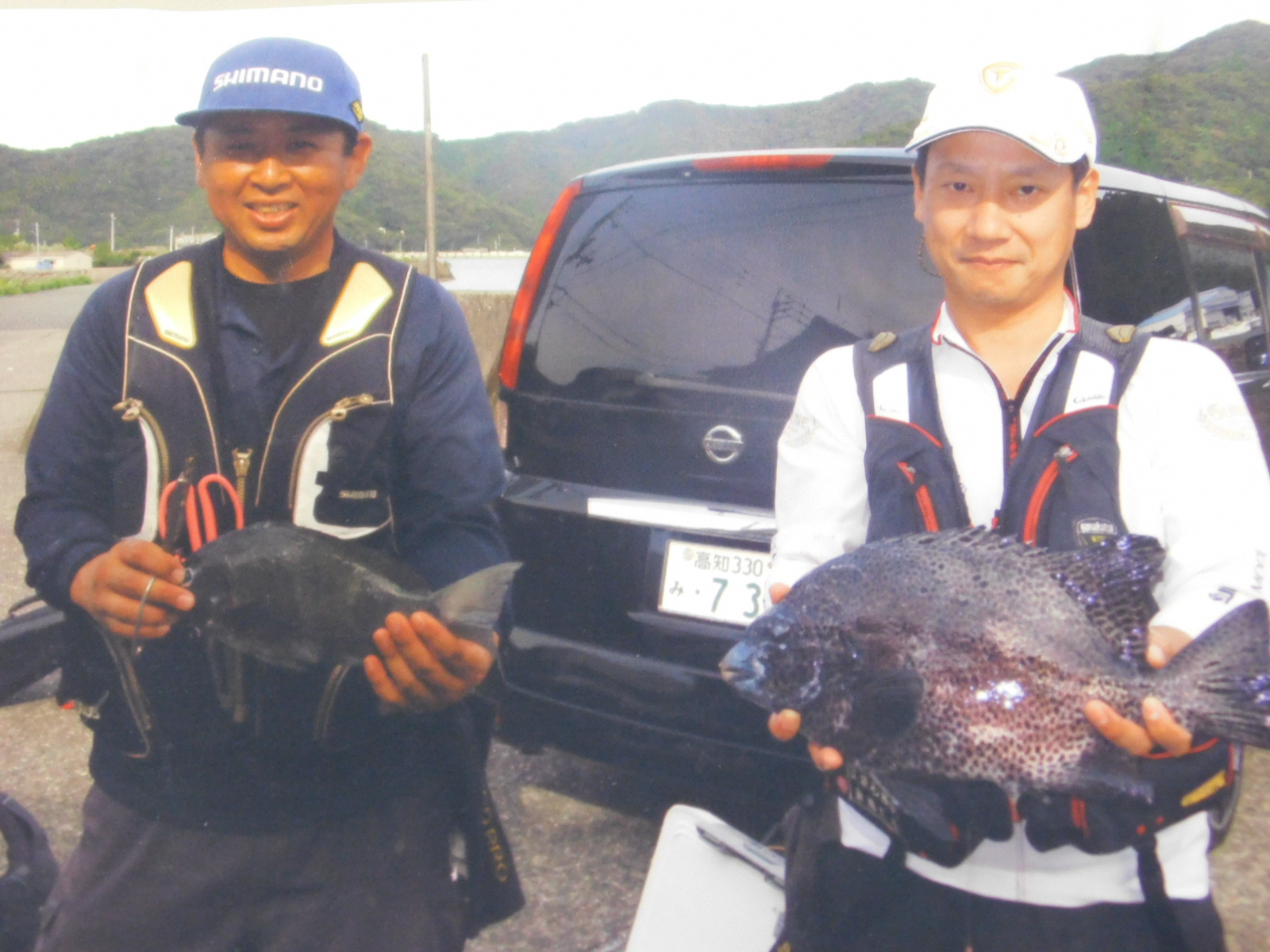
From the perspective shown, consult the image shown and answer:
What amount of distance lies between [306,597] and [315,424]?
293 millimetres

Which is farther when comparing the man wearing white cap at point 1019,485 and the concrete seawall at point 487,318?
the concrete seawall at point 487,318

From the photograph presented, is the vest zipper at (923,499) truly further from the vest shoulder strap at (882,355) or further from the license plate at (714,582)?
the license plate at (714,582)

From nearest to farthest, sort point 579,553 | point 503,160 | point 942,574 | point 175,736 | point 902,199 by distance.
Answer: point 942,574 < point 175,736 < point 902,199 < point 579,553 < point 503,160

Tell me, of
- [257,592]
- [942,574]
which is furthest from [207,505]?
[942,574]

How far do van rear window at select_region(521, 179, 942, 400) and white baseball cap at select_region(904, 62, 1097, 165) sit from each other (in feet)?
3.51

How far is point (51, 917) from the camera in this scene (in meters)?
1.83

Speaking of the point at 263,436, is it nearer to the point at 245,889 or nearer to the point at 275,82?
the point at 275,82

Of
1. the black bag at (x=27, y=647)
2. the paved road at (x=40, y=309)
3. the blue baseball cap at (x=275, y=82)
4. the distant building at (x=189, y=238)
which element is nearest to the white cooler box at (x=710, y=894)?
the blue baseball cap at (x=275, y=82)

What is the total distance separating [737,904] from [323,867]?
76cm

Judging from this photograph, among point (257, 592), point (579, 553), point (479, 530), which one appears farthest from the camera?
point (579, 553)

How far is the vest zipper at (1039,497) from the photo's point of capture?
1524 millimetres

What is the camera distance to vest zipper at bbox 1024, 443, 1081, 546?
1.52 meters

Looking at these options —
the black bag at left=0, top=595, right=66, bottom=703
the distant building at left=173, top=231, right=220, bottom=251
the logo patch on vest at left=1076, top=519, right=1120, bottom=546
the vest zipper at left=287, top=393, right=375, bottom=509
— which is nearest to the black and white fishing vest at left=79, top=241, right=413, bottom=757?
the vest zipper at left=287, top=393, right=375, bottom=509

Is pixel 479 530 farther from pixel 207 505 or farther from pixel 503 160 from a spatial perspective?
pixel 503 160
